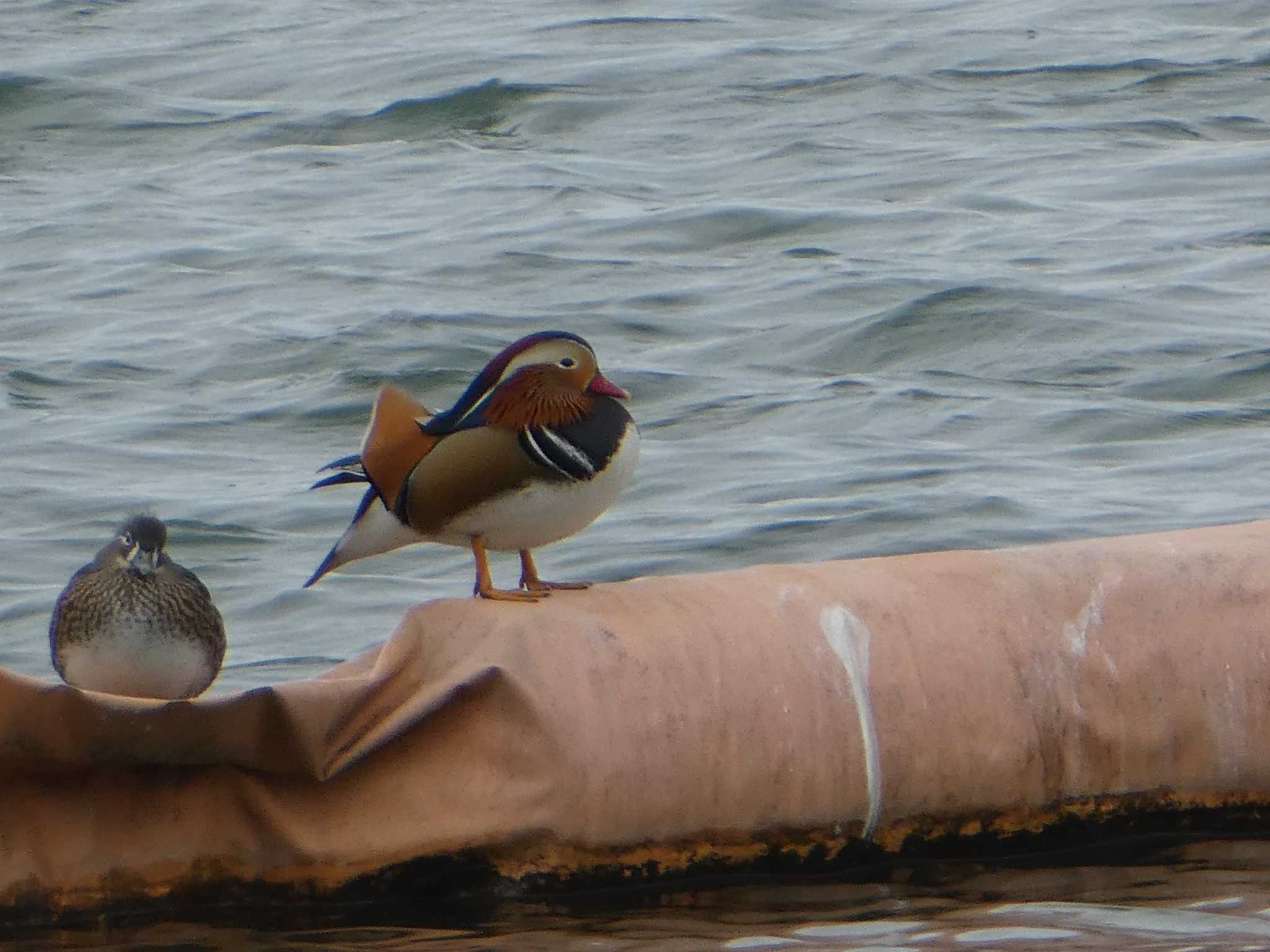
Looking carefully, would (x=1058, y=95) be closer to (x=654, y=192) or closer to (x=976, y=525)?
(x=654, y=192)

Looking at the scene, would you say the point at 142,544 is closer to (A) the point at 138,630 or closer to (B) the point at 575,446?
(A) the point at 138,630

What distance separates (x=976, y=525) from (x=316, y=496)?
291 centimetres

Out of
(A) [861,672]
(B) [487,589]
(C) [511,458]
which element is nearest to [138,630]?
(B) [487,589]

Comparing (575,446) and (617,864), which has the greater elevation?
(575,446)

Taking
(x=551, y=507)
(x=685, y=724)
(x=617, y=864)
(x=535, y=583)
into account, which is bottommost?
(x=617, y=864)

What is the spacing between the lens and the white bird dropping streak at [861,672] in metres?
5.63

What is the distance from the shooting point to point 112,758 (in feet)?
17.0

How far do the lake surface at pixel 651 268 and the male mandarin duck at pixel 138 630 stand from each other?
193 cm

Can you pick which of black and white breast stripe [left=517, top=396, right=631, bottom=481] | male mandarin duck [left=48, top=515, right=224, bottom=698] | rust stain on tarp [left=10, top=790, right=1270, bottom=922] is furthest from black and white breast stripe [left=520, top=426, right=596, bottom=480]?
male mandarin duck [left=48, top=515, right=224, bottom=698]

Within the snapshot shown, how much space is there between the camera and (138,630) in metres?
5.88

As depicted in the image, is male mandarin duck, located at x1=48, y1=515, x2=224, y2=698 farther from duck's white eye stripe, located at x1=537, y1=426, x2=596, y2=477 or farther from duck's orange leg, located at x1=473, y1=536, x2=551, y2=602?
duck's white eye stripe, located at x1=537, y1=426, x2=596, y2=477

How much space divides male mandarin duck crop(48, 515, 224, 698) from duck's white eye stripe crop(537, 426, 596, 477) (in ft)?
3.67

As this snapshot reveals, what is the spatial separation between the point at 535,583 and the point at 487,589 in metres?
0.14

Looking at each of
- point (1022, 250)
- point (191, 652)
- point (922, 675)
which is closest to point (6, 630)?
point (191, 652)
